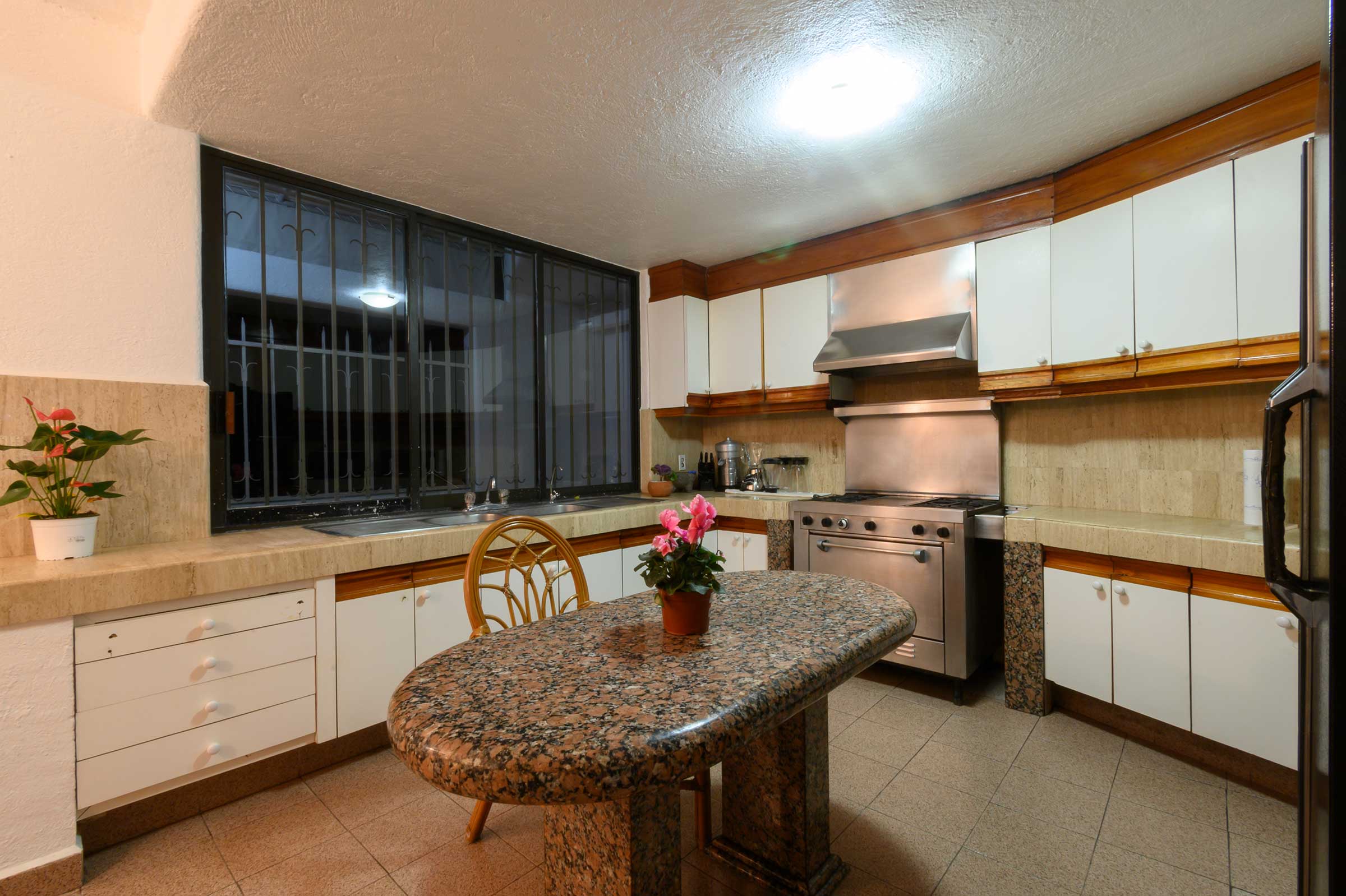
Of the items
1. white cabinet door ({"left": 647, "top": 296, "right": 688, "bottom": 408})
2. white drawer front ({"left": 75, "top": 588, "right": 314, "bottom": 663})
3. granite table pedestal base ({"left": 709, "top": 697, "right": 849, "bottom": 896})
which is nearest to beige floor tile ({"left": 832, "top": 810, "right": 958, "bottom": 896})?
granite table pedestal base ({"left": 709, "top": 697, "right": 849, "bottom": 896})

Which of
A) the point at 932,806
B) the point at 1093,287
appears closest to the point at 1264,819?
the point at 932,806

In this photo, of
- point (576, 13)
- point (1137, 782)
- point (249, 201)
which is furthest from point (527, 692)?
point (249, 201)

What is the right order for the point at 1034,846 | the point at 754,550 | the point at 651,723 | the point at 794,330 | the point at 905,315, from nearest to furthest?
the point at 651,723 → the point at 1034,846 → the point at 905,315 → the point at 754,550 → the point at 794,330

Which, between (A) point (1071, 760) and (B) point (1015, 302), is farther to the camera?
(B) point (1015, 302)

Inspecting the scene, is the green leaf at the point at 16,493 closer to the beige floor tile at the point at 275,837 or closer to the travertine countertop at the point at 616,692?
the beige floor tile at the point at 275,837

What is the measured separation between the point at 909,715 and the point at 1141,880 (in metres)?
1.07

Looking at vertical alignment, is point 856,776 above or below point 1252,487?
below

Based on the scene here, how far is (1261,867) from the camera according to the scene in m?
1.72

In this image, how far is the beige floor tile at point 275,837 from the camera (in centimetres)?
183

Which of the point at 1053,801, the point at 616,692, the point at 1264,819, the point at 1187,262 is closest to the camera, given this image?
the point at 616,692

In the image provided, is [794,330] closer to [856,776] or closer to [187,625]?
[856,776]

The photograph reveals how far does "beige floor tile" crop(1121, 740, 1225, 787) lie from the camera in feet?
7.18

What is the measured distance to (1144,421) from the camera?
282 centimetres

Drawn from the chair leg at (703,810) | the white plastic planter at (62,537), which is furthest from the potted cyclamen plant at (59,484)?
the chair leg at (703,810)
